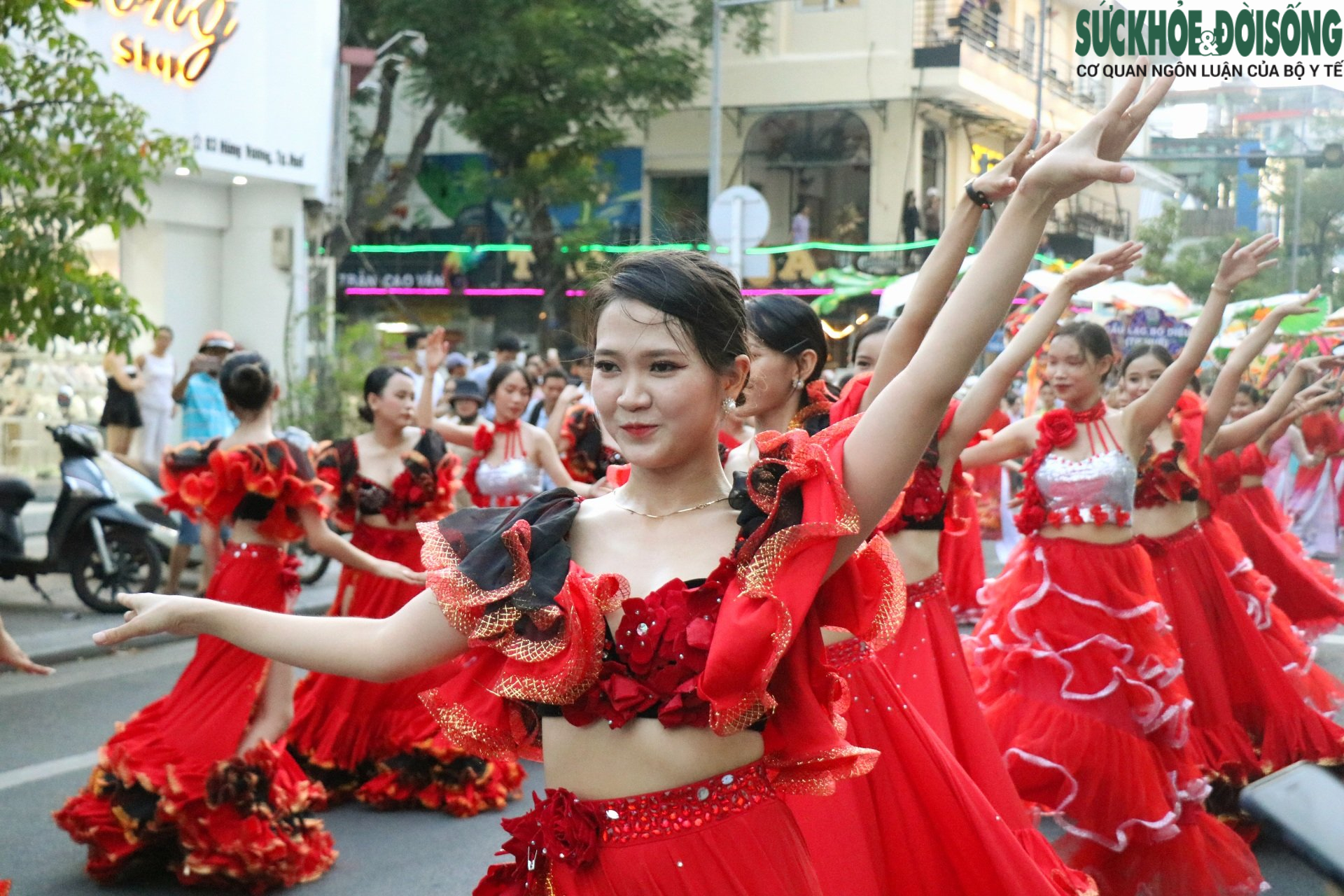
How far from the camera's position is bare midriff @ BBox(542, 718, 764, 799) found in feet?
8.52

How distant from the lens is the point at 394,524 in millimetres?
7496

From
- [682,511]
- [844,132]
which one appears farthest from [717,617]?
[844,132]

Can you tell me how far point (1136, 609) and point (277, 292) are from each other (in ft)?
47.3

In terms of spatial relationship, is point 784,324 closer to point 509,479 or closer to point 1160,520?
point 1160,520

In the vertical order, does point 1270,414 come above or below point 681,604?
above

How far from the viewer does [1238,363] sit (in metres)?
6.62

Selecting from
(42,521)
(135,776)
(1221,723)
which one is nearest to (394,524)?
(135,776)

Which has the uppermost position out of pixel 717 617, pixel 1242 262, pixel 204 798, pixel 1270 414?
pixel 1242 262

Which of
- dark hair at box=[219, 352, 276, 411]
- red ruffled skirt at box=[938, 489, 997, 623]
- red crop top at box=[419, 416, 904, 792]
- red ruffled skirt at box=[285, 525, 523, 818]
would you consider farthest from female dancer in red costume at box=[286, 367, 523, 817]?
red ruffled skirt at box=[938, 489, 997, 623]

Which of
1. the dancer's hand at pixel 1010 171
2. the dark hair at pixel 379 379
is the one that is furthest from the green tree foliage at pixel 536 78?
the dancer's hand at pixel 1010 171

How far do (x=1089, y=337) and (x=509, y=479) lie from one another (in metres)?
3.61

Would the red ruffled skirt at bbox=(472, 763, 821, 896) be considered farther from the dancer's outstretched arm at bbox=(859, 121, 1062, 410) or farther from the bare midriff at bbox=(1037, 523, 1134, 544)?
the bare midriff at bbox=(1037, 523, 1134, 544)

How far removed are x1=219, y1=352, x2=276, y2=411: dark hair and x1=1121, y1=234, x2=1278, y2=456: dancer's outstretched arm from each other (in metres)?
3.55

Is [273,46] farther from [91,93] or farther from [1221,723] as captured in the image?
[1221,723]
